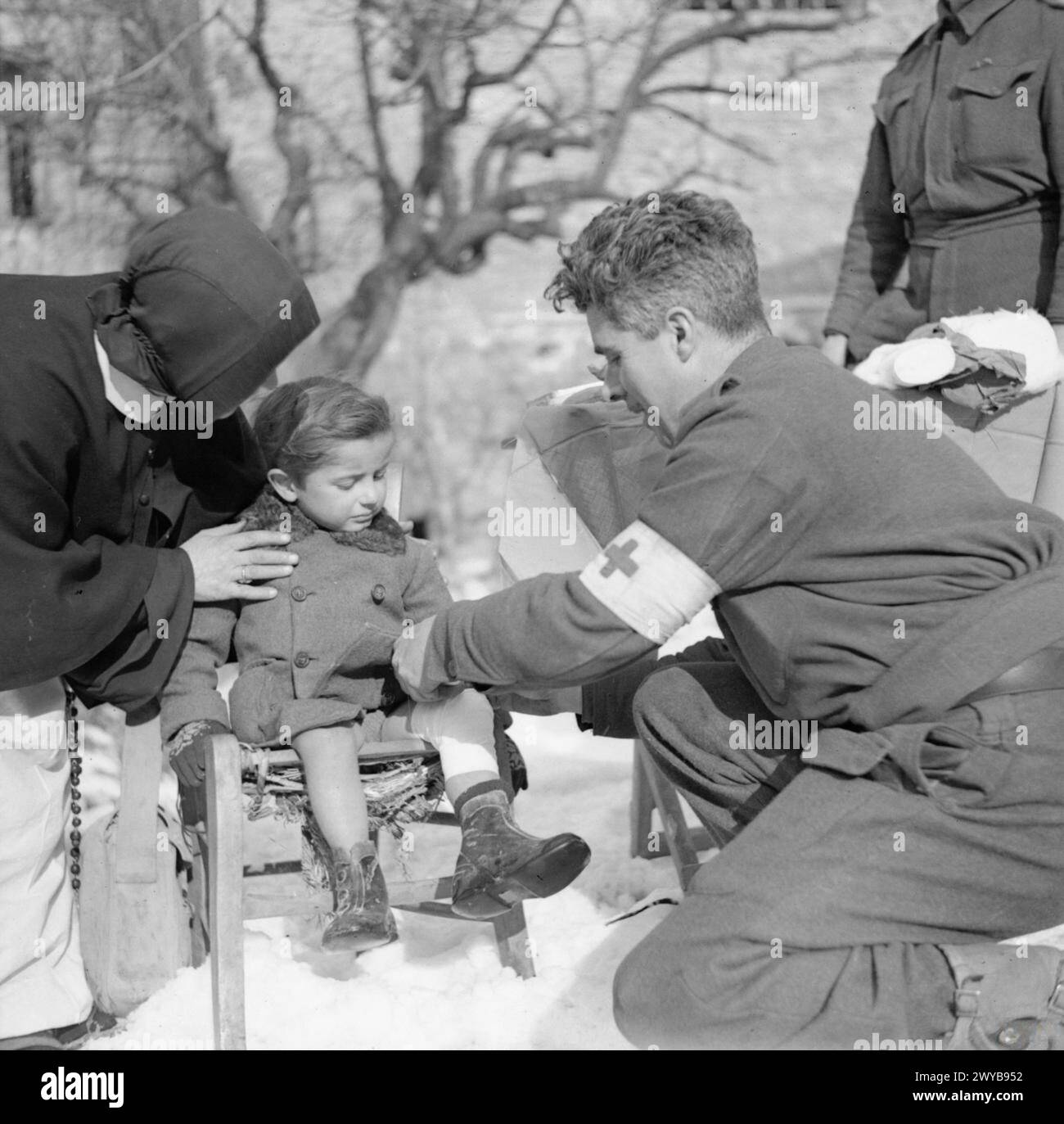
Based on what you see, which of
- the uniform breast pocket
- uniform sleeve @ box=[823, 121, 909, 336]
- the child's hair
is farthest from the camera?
uniform sleeve @ box=[823, 121, 909, 336]

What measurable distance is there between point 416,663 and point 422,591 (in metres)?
0.51

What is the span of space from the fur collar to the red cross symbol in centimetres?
87

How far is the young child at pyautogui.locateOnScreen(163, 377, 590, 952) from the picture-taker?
2.84 metres

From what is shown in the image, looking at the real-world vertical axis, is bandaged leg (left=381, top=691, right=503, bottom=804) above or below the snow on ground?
above

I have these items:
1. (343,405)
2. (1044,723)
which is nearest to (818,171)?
(343,405)

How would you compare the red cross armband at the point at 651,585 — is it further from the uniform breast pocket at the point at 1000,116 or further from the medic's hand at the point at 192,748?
the uniform breast pocket at the point at 1000,116

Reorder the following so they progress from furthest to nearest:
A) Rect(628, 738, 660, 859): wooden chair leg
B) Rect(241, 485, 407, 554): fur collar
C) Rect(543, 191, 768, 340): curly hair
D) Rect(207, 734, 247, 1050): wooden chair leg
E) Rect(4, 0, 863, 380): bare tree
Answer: Rect(4, 0, 863, 380): bare tree, Rect(628, 738, 660, 859): wooden chair leg, Rect(241, 485, 407, 554): fur collar, Rect(207, 734, 247, 1050): wooden chair leg, Rect(543, 191, 768, 340): curly hair

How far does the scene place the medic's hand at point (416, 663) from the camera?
8.85 feet

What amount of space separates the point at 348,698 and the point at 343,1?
487cm

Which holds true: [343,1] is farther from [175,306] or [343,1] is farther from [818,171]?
[175,306]

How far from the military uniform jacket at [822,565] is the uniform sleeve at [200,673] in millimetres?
856

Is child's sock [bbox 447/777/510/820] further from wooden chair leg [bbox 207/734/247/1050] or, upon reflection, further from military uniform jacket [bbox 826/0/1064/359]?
military uniform jacket [bbox 826/0/1064/359]

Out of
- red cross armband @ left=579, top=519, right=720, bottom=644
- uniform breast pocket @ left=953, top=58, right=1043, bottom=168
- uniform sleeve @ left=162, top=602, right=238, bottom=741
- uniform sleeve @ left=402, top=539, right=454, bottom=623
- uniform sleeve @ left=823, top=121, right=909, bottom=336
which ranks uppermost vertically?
uniform breast pocket @ left=953, top=58, right=1043, bottom=168

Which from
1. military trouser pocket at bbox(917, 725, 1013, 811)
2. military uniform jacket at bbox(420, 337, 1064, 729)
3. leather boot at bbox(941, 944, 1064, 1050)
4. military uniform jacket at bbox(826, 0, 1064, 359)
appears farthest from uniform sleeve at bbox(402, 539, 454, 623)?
military uniform jacket at bbox(826, 0, 1064, 359)
